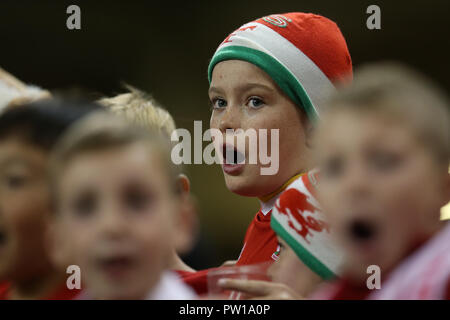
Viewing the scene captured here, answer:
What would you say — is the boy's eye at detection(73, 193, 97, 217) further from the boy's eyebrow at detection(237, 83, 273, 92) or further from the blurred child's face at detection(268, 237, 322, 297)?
the boy's eyebrow at detection(237, 83, 273, 92)

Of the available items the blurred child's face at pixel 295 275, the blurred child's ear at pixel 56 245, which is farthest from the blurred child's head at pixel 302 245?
the blurred child's ear at pixel 56 245

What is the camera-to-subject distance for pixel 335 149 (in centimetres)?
41

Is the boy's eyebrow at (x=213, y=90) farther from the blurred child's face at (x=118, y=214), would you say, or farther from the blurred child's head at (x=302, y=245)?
the blurred child's face at (x=118, y=214)

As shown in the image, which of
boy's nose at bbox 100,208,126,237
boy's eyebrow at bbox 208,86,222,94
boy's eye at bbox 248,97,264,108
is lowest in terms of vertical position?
boy's nose at bbox 100,208,126,237

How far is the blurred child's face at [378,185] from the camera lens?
39 cm

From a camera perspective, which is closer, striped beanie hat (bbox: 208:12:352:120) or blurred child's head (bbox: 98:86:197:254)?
blurred child's head (bbox: 98:86:197:254)

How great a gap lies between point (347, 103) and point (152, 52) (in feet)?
1.24

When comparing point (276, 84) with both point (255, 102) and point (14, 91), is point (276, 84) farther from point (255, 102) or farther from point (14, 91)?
point (14, 91)

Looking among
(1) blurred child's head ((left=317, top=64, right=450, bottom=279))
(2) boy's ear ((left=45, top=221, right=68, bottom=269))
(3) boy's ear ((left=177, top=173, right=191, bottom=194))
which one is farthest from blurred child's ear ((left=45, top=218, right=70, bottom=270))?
(1) blurred child's head ((left=317, top=64, right=450, bottom=279))

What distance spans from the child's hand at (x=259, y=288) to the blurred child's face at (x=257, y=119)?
234 mm

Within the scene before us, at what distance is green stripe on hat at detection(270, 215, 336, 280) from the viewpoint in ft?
1.84

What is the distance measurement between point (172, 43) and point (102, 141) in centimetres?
33

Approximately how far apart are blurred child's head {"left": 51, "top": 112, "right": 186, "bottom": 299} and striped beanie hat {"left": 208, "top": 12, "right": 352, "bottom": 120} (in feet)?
1.17
